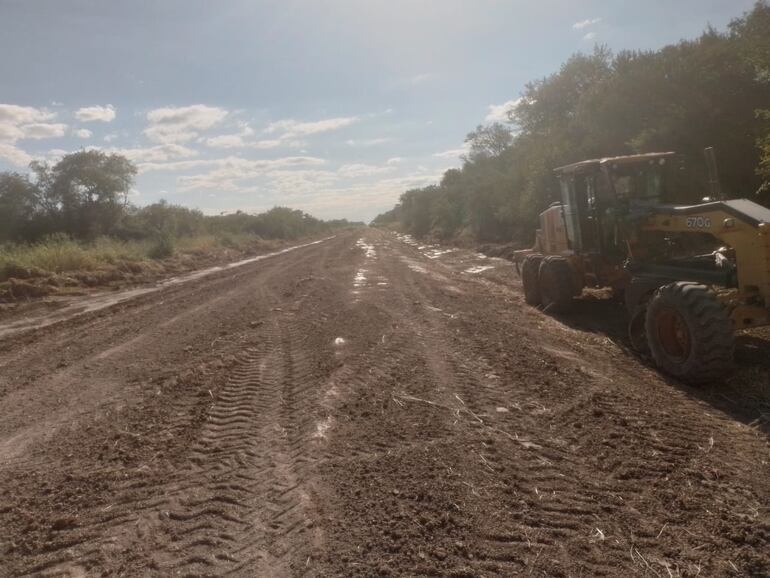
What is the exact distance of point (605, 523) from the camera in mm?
3369

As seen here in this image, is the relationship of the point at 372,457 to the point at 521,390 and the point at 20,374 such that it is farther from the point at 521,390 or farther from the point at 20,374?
the point at 20,374

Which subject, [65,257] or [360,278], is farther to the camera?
[65,257]

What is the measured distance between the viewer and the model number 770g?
262 inches

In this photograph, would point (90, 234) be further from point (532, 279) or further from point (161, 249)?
point (532, 279)

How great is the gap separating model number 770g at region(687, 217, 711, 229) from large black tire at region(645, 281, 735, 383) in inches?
37.1

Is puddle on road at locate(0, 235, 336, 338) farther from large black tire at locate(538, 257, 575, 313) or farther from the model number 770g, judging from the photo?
the model number 770g

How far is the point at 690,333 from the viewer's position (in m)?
5.98

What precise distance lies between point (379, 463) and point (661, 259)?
219 inches

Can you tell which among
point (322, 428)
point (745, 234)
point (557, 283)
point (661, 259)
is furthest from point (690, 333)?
point (557, 283)

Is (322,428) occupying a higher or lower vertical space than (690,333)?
lower

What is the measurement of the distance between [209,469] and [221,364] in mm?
3014

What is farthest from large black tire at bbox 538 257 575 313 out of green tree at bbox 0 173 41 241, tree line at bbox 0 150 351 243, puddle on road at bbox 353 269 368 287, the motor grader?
green tree at bbox 0 173 41 241

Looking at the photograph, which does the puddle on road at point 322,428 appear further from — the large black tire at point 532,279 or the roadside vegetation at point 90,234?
the roadside vegetation at point 90,234

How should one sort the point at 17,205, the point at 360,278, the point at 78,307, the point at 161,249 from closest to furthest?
the point at 78,307 → the point at 360,278 → the point at 161,249 → the point at 17,205
